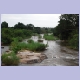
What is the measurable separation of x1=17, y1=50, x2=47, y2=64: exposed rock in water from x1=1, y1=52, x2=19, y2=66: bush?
0.18 m

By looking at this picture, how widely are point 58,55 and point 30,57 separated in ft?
3.12

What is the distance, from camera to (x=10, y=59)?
246 inches

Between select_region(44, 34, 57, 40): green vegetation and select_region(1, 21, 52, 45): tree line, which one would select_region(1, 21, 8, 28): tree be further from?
select_region(44, 34, 57, 40): green vegetation

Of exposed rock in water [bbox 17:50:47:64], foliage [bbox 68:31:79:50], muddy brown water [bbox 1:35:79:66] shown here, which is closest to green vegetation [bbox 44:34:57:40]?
muddy brown water [bbox 1:35:79:66]

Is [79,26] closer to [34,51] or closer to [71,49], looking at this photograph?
[71,49]

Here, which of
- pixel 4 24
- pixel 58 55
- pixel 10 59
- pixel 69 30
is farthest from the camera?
pixel 69 30

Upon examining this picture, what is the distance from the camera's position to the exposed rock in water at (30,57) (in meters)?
6.43

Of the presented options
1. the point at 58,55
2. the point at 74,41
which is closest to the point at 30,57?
the point at 58,55

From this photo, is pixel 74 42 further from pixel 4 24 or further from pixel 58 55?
pixel 4 24

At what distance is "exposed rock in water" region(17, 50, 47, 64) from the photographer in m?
6.43

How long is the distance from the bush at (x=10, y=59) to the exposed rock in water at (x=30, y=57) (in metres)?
0.18

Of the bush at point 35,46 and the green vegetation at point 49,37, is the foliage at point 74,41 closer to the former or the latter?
the green vegetation at point 49,37

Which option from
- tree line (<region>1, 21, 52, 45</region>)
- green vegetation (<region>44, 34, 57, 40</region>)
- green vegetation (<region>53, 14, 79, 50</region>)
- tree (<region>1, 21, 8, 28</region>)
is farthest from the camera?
green vegetation (<region>44, 34, 57, 40</region>)

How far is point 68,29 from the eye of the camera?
7.45 m
